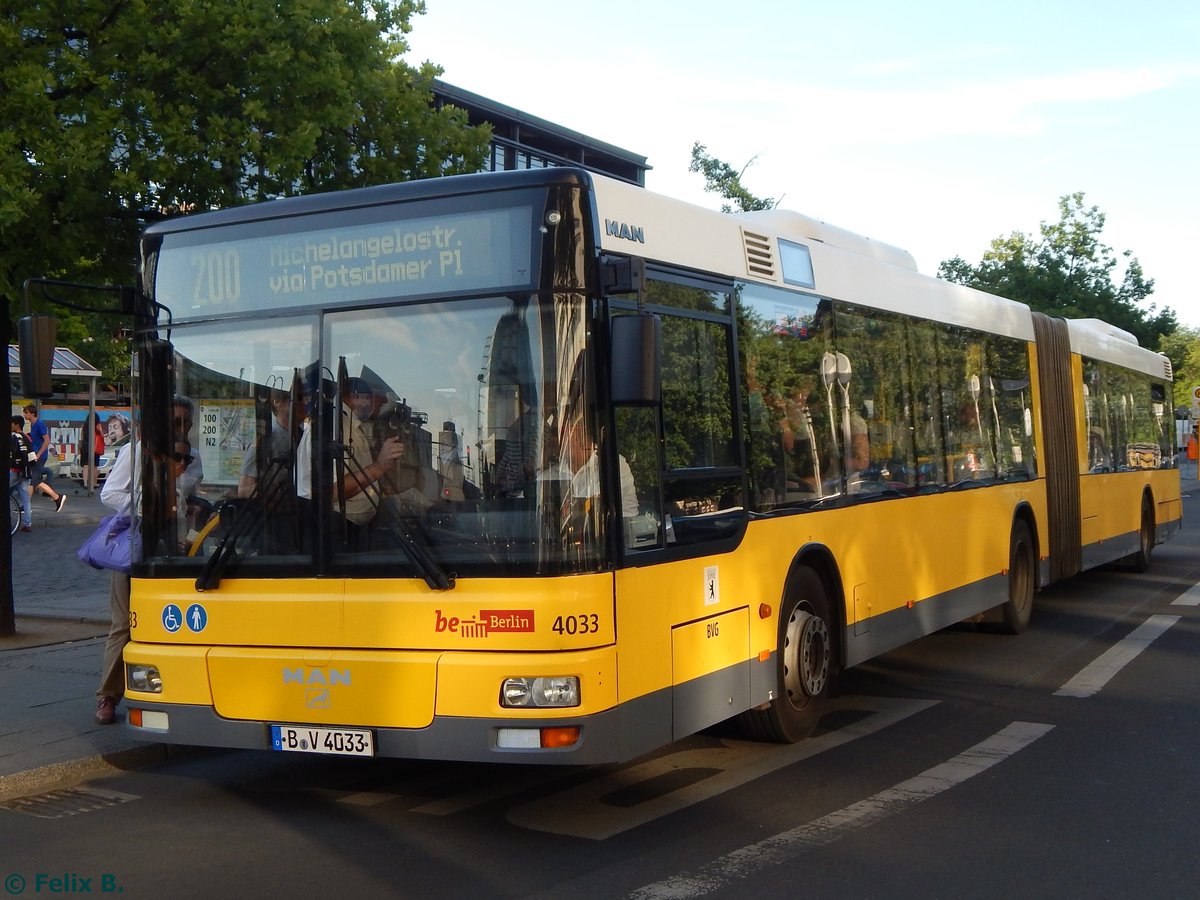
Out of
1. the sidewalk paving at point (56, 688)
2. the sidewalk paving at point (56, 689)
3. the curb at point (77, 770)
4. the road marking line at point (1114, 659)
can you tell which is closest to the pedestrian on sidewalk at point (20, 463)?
the sidewalk paving at point (56, 688)

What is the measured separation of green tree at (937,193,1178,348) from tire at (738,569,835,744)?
166 feet

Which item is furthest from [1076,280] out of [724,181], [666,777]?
[666,777]

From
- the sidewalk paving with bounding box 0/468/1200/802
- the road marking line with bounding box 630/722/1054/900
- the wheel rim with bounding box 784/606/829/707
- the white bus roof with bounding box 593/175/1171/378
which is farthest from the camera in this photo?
the wheel rim with bounding box 784/606/829/707

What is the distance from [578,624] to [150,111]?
6721 mm

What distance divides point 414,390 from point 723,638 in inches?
80.0

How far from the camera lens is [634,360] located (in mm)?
5828

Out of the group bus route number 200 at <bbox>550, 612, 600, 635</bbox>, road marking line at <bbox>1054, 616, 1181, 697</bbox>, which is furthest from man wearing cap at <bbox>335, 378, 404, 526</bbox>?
road marking line at <bbox>1054, 616, 1181, 697</bbox>

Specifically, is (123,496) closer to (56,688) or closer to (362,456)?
(362,456)

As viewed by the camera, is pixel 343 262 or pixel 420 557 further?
pixel 343 262

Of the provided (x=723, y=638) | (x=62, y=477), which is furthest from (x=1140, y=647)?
(x=62, y=477)

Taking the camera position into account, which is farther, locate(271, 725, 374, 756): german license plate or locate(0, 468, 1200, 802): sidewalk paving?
locate(0, 468, 1200, 802): sidewalk paving

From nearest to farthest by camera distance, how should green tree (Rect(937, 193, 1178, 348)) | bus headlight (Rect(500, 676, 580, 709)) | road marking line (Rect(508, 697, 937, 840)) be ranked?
bus headlight (Rect(500, 676, 580, 709)) < road marking line (Rect(508, 697, 937, 840)) < green tree (Rect(937, 193, 1178, 348))

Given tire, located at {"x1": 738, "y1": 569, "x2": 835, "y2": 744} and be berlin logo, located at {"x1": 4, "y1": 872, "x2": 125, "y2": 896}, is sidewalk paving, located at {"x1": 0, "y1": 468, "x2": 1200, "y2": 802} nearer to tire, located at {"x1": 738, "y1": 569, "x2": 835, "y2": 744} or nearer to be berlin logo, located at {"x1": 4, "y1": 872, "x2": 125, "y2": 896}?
be berlin logo, located at {"x1": 4, "y1": 872, "x2": 125, "y2": 896}

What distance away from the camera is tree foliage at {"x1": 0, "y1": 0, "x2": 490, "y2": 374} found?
1015 cm
